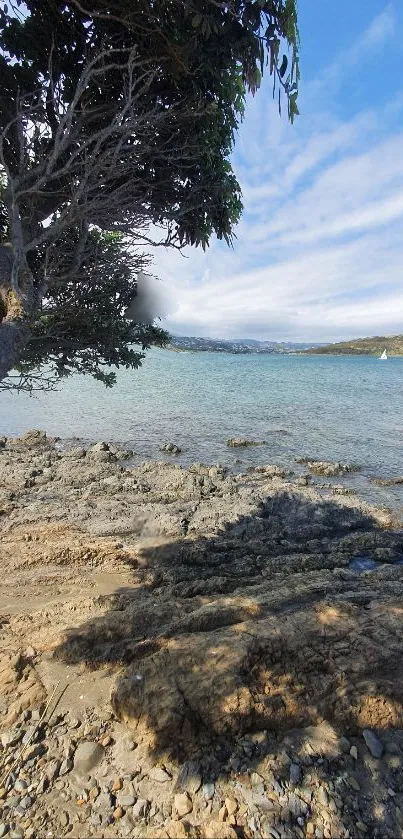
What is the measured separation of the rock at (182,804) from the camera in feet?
10.3

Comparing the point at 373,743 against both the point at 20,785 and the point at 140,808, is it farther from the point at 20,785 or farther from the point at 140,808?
the point at 20,785

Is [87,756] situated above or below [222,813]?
below

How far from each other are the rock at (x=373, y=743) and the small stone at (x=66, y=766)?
2812 millimetres

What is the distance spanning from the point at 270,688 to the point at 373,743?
1.02 meters

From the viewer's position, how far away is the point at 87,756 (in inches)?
145

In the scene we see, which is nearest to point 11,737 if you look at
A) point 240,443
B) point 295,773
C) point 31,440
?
point 295,773

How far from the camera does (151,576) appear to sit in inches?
322

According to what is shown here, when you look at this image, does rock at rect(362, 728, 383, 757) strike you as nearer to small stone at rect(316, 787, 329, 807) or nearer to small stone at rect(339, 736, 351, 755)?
small stone at rect(339, 736, 351, 755)

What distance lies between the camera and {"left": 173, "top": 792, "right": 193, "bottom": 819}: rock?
3.15 meters

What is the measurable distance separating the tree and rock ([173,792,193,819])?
17.0 ft

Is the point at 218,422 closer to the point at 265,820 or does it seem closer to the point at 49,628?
the point at 49,628

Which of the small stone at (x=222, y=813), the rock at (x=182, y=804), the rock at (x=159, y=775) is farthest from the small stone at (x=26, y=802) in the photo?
the small stone at (x=222, y=813)

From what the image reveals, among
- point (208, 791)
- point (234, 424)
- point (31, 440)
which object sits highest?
point (208, 791)

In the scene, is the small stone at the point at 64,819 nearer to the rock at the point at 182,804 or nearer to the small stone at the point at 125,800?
the small stone at the point at 125,800
